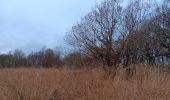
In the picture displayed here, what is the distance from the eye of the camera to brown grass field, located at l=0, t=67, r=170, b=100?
9336mm

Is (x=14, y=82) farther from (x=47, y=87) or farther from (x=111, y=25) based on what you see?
(x=111, y=25)

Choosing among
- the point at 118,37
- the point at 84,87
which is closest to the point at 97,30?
the point at 118,37

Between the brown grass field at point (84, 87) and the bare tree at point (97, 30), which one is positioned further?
the bare tree at point (97, 30)

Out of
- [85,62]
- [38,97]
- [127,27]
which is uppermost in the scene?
[127,27]

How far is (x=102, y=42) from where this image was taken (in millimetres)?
18328

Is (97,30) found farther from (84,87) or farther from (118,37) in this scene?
(84,87)

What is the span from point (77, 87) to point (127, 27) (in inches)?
329

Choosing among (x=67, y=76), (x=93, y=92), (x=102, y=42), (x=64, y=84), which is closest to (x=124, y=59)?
(x=102, y=42)

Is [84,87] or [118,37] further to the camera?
[118,37]

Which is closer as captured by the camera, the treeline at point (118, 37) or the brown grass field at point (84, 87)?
the brown grass field at point (84, 87)

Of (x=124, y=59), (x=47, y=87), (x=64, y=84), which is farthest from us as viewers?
(x=124, y=59)

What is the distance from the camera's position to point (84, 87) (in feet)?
34.6

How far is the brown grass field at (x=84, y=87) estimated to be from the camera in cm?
934

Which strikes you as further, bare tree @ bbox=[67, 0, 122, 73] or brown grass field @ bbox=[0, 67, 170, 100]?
bare tree @ bbox=[67, 0, 122, 73]
